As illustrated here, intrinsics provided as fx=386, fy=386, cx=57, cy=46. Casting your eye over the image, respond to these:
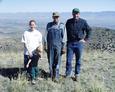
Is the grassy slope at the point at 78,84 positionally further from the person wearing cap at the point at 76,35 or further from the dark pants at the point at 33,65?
the person wearing cap at the point at 76,35

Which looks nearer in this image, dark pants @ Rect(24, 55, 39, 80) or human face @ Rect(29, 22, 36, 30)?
human face @ Rect(29, 22, 36, 30)

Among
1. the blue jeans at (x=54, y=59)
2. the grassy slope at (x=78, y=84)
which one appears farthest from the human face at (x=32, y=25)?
the grassy slope at (x=78, y=84)

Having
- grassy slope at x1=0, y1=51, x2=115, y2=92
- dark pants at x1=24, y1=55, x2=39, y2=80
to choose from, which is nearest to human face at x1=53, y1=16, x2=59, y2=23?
dark pants at x1=24, y1=55, x2=39, y2=80

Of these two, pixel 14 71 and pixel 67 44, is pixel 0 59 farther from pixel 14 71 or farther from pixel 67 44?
pixel 67 44

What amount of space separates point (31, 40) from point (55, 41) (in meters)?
0.66

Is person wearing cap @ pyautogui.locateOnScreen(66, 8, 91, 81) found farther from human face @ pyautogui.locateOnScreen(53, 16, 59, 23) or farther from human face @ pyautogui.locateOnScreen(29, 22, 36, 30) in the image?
human face @ pyautogui.locateOnScreen(29, 22, 36, 30)

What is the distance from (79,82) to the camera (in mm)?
10742

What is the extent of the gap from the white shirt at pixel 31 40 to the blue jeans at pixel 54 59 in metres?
0.41

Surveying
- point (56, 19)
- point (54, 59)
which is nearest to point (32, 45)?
point (54, 59)

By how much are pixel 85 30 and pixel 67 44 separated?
2.11ft

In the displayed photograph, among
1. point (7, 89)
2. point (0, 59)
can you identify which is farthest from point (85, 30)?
point (0, 59)

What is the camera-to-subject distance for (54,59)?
10789mm

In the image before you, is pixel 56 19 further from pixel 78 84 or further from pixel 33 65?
pixel 78 84

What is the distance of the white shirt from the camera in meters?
10.5
